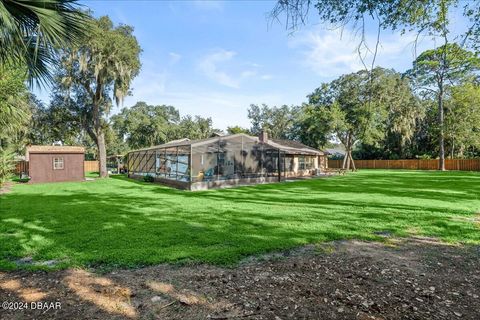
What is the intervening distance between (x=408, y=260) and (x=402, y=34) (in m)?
3.24

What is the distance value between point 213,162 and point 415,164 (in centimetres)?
2846

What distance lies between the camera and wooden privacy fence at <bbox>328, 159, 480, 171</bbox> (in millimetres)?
27594

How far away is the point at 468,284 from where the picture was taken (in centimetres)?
310

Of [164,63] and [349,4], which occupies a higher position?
[164,63]

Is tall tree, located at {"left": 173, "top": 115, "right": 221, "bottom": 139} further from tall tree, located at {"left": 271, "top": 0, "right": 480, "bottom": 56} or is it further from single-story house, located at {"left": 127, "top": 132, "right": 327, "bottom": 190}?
tall tree, located at {"left": 271, "top": 0, "right": 480, "bottom": 56}

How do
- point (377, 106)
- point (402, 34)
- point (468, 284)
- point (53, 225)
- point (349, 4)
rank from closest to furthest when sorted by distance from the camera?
1. point (468, 284)
2. point (349, 4)
3. point (402, 34)
4. point (53, 225)
5. point (377, 106)

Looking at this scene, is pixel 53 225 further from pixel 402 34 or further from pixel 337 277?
pixel 402 34

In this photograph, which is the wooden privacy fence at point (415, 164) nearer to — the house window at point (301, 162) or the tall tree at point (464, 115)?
the tall tree at point (464, 115)

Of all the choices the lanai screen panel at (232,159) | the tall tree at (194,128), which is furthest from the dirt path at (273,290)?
the tall tree at (194,128)

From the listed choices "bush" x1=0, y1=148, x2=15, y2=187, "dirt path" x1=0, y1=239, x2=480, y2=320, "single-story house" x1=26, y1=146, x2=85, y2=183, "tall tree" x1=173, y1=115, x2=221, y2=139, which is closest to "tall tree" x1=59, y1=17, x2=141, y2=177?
"single-story house" x1=26, y1=146, x2=85, y2=183

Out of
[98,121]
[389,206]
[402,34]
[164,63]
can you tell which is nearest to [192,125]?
[98,121]

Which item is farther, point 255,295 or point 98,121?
point 98,121

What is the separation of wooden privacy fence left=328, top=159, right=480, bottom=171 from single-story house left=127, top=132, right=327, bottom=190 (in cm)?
2255

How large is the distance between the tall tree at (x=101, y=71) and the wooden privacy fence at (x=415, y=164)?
2983 centimetres
